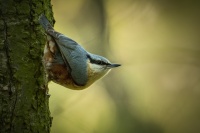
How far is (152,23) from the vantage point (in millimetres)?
6086

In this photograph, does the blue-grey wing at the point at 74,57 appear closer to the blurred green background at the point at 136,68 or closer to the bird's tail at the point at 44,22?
the bird's tail at the point at 44,22

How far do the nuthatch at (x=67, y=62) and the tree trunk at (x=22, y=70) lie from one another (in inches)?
12.3

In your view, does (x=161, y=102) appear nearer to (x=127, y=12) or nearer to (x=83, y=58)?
(x=127, y=12)

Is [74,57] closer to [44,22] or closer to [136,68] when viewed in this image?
[44,22]

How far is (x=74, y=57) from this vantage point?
3.59 metres

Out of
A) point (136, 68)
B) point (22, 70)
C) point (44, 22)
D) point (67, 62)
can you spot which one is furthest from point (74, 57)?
point (136, 68)

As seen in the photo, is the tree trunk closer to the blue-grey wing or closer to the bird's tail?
the bird's tail

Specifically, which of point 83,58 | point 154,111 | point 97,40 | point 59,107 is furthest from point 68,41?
point 154,111

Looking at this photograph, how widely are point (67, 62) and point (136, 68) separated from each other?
7.31ft

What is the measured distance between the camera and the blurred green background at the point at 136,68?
17.1 feet

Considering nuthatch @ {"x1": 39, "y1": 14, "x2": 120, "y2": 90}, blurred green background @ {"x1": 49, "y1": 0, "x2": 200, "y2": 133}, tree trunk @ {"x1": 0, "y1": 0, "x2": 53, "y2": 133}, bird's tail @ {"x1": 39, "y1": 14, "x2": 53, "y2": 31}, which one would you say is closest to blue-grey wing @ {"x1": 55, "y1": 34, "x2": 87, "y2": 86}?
nuthatch @ {"x1": 39, "y1": 14, "x2": 120, "y2": 90}

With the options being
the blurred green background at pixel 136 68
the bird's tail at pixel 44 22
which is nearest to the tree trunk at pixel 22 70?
the bird's tail at pixel 44 22

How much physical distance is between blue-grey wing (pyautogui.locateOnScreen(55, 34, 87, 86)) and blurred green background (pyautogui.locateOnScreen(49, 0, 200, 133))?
118 centimetres

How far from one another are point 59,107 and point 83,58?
1224mm
